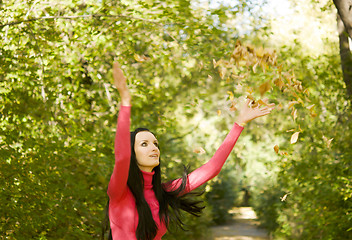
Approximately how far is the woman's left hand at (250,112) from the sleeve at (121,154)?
2.69 ft

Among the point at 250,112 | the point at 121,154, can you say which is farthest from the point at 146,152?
the point at 250,112

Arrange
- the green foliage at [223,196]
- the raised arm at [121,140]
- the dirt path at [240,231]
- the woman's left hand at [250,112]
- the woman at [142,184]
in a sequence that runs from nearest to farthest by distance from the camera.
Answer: the raised arm at [121,140] → the woman at [142,184] → the woman's left hand at [250,112] → the dirt path at [240,231] → the green foliage at [223,196]

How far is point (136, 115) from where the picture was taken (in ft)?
19.6

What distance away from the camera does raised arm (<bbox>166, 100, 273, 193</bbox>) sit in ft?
8.48

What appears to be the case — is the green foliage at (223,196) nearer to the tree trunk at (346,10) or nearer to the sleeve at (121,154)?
the tree trunk at (346,10)

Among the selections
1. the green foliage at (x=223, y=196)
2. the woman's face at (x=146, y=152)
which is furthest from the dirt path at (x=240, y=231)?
the woman's face at (x=146, y=152)

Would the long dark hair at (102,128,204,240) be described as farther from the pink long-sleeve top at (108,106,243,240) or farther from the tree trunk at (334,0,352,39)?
the tree trunk at (334,0,352,39)

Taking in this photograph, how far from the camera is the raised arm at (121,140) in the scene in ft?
6.17

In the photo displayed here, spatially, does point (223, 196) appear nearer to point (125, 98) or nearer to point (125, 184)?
point (125, 184)

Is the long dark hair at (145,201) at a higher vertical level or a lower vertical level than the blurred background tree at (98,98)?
higher

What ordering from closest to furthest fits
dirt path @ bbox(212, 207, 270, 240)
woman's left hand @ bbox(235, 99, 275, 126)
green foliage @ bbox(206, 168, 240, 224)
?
woman's left hand @ bbox(235, 99, 275, 126) → dirt path @ bbox(212, 207, 270, 240) → green foliage @ bbox(206, 168, 240, 224)

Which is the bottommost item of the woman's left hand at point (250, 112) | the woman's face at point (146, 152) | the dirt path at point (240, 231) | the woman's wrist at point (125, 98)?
the dirt path at point (240, 231)

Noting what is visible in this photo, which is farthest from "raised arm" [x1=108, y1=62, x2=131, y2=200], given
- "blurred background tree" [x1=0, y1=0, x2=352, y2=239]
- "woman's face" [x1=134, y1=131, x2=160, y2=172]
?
"blurred background tree" [x1=0, y1=0, x2=352, y2=239]

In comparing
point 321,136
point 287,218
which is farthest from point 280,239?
point 321,136
